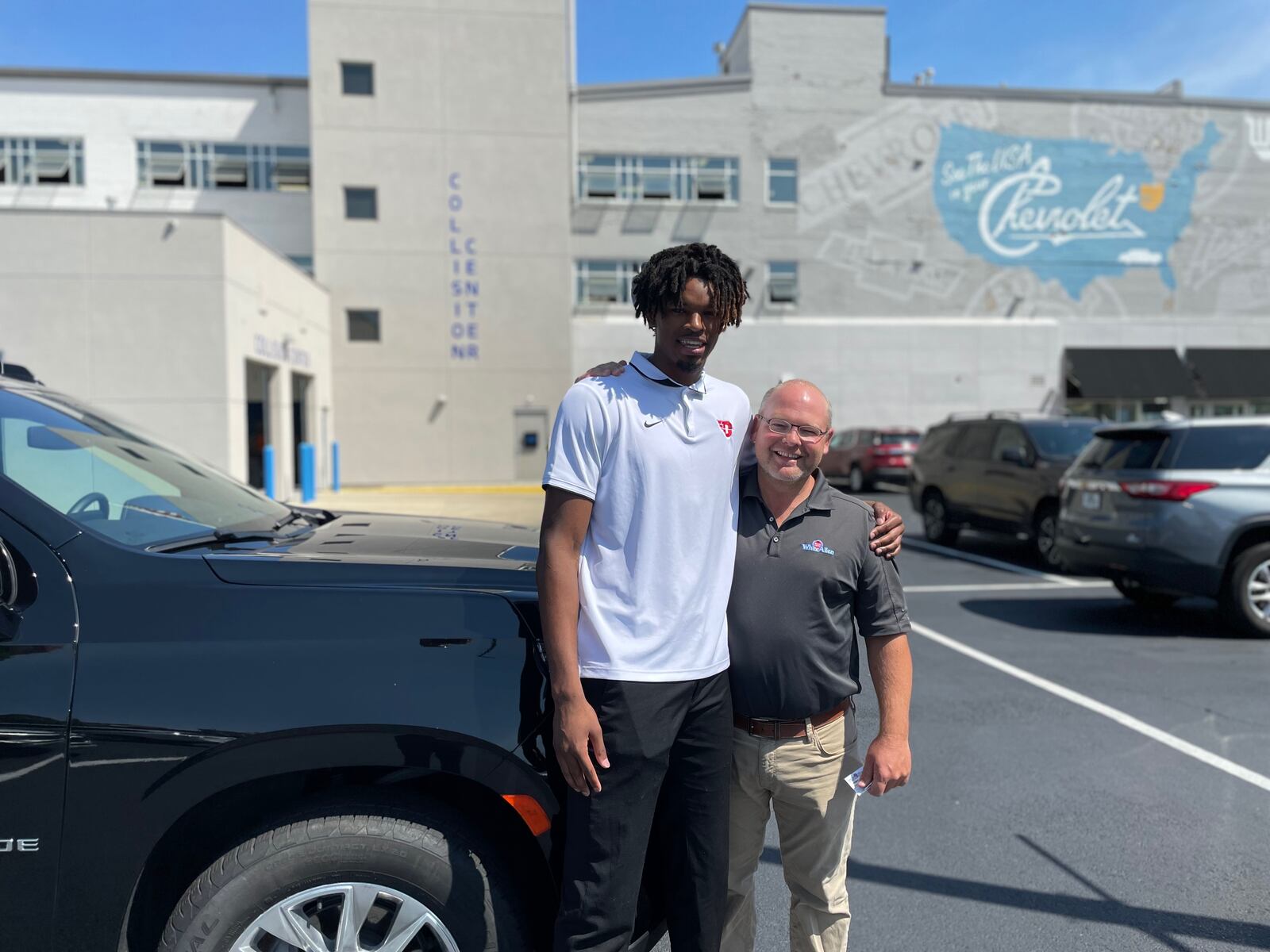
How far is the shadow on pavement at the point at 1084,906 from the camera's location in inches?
115

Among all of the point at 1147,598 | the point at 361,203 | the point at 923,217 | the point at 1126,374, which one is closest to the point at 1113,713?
the point at 1147,598

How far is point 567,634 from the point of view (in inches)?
75.4

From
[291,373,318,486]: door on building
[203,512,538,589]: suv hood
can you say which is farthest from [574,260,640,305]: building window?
[203,512,538,589]: suv hood

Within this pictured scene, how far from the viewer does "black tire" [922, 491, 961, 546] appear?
13000 millimetres

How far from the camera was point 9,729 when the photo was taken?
1.89m

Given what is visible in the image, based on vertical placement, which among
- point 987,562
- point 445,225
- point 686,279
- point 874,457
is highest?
point 445,225

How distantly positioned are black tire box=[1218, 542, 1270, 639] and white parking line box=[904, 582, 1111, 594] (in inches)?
90.1

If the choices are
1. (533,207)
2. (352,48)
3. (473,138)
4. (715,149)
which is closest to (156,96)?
(352,48)

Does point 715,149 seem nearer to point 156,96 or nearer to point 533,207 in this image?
point 533,207

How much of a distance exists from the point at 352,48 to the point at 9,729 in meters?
28.9

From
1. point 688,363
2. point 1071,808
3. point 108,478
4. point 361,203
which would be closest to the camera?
point 688,363

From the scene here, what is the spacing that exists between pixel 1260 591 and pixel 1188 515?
83cm

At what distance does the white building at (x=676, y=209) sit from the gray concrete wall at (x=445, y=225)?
3.0 inches

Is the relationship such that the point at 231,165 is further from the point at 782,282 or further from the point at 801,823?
the point at 801,823
